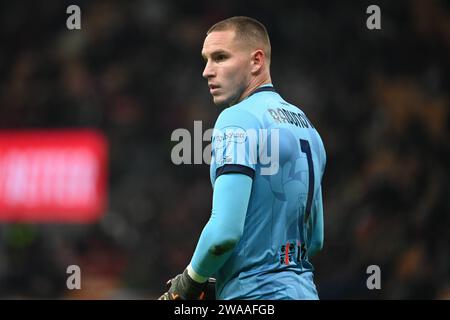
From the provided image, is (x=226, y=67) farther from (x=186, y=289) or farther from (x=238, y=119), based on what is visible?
(x=186, y=289)

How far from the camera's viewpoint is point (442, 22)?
28.9 feet

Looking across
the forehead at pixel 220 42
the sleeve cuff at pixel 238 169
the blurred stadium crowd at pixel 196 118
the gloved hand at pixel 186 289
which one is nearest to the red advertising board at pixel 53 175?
the blurred stadium crowd at pixel 196 118

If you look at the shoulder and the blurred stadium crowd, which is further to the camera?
→ the blurred stadium crowd

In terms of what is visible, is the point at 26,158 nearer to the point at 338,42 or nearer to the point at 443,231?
the point at 338,42

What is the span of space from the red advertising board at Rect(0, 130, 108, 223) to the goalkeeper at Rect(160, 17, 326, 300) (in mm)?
6306

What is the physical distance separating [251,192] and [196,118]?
20.9 ft

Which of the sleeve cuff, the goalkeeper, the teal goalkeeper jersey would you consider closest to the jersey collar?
the goalkeeper

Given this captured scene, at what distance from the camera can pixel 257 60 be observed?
3420 millimetres

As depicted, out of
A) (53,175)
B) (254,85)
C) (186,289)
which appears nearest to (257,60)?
(254,85)

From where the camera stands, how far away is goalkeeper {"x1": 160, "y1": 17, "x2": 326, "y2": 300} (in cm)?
300

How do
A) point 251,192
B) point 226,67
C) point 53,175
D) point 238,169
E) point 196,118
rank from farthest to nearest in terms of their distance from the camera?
point 53,175 < point 196,118 < point 226,67 < point 251,192 < point 238,169

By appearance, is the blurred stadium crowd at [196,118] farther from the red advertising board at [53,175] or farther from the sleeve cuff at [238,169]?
the sleeve cuff at [238,169]

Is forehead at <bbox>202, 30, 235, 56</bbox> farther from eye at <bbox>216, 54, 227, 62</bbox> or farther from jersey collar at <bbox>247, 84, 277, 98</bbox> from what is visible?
jersey collar at <bbox>247, 84, 277, 98</bbox>
